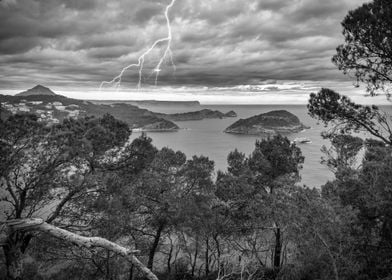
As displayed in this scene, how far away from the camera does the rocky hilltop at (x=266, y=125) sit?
130375mm

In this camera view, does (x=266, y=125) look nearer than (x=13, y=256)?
No

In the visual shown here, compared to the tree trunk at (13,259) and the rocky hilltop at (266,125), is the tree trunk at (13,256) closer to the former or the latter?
the tree trunk at (13,259)

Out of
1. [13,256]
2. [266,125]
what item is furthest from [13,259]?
[266,125]

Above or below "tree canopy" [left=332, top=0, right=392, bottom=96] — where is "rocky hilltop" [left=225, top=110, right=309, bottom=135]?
below

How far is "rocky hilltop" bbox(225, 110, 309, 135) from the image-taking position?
428ft

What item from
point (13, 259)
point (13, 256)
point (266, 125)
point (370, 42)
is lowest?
point (266, 125)

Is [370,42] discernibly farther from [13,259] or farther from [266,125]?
[266,125]

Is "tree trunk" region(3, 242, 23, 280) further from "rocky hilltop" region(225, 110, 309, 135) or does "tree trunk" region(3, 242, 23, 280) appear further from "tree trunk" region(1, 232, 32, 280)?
"rocky hilltop" region(225, 110, 309, 135)

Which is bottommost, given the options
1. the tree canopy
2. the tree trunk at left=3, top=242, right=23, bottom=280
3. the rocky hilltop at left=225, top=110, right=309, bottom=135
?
the rocky hilltop at left=225, top=110, right=309, bottom=135

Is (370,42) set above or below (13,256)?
above

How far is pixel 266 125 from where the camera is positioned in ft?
448

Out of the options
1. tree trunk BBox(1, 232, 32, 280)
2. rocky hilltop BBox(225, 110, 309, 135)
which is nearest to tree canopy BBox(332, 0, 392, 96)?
tree trunk BBox(1, 232, 32, 280)

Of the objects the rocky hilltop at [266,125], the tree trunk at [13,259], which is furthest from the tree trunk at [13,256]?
the rocky hilltop at [266,125]

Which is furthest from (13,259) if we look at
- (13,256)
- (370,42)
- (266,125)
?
Answer: (266,125)
